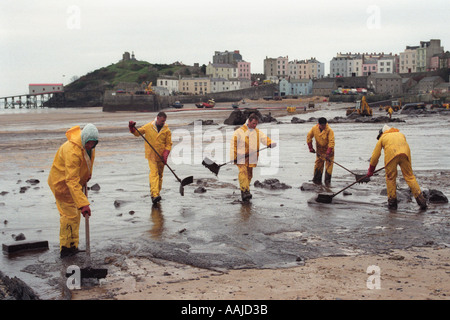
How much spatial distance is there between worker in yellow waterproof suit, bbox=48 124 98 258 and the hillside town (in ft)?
320

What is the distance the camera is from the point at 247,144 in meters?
10.6

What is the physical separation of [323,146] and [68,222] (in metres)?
7.26

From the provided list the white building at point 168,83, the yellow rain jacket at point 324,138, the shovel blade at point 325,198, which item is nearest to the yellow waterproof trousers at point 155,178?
the shovel blade at point 325,198

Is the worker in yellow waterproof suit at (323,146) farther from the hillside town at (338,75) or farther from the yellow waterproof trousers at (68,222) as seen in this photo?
the hillside town at (338,75)

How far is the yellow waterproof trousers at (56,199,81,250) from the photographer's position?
6812mm

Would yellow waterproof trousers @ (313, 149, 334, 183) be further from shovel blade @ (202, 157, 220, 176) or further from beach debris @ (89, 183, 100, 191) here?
beach debris @ (89, 183, 100, 191)

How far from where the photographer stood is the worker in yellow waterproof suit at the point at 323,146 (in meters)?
12.3

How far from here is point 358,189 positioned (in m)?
11.8

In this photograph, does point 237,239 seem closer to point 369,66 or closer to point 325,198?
point 325,198

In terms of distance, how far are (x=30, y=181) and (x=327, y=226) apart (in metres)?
7.88

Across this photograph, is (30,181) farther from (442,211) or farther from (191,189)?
(442,211)

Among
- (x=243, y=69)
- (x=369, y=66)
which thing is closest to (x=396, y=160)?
(x=369, y=66)
